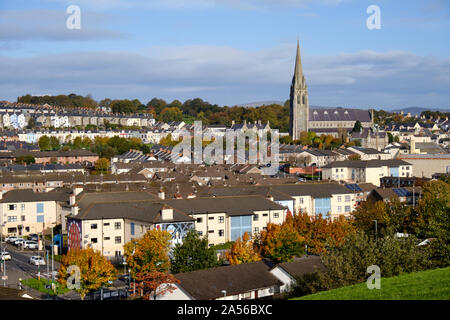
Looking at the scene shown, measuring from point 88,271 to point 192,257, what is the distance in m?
4.30

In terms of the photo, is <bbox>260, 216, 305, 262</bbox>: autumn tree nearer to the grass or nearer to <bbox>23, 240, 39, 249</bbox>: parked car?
the grass

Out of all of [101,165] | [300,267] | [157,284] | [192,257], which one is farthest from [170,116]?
[157,284]

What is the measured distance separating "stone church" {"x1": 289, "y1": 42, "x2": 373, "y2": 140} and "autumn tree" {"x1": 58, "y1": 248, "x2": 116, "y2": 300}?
99.6m

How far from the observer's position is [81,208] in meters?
33.8

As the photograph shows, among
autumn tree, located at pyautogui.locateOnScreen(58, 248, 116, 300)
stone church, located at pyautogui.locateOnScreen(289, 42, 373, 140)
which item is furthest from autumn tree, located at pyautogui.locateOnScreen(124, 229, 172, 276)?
stone church, located at pyautogui.locateOnScreen(289, 42, 373, 140)

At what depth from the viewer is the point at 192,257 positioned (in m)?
25.4

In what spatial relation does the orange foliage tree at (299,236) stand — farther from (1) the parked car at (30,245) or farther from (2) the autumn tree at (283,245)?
(1) the parked car at (30,245)

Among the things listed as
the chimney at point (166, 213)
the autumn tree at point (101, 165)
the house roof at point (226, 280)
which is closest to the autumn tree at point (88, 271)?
the house roof at point (226, 280)

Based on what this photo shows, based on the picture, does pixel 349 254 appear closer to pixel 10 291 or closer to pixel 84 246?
pixel 10 291

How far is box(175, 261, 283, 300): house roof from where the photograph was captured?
2077 centimetres
